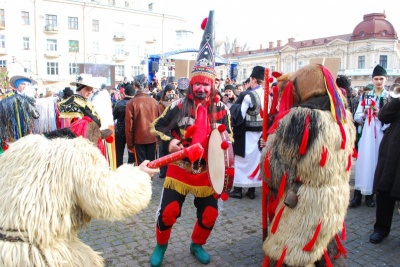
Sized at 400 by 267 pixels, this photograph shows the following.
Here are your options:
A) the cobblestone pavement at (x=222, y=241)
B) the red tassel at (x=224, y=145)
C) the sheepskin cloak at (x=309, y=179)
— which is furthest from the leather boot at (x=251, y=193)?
the sheepskin cloak at (x=309, y=179)

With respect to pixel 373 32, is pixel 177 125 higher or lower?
lower

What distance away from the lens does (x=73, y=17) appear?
41.8m

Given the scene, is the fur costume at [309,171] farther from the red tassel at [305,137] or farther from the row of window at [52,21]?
the row of window at [52,21]

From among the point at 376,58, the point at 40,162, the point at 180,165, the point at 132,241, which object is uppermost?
the point at 376,58

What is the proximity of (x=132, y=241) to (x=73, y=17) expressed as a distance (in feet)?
143

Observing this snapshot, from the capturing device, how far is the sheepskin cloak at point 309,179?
95.7 inches

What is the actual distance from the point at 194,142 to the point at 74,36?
43.3 meters

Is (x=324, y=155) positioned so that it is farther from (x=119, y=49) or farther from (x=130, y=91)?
(x=119, y=49)

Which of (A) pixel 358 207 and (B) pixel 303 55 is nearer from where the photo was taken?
(A) pixel 358 207

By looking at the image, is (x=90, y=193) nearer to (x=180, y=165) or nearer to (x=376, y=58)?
(x=180, y=165)

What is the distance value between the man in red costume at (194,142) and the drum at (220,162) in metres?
0.17

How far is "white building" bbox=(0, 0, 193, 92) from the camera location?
38.7 m

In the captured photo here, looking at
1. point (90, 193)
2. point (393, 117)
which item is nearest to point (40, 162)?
point (90, 193)

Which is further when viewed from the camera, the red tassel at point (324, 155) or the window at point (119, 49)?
the window at point (119, 49)
